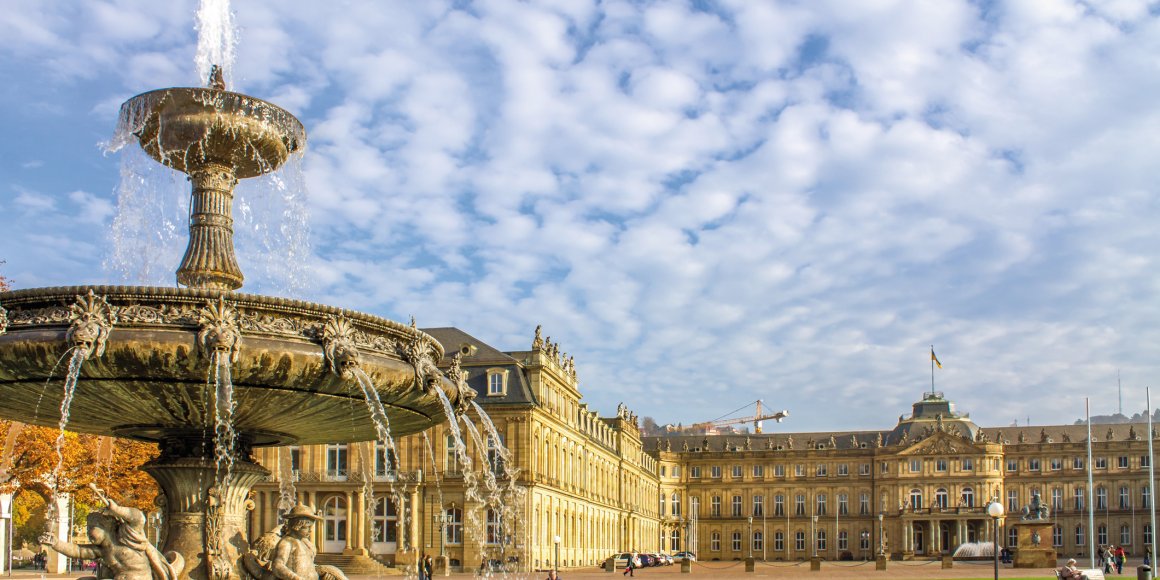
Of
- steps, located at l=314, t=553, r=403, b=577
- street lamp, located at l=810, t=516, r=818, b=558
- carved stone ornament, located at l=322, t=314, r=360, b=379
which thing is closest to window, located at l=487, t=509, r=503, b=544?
steps, located at l=314, t=553, r=403, b=577

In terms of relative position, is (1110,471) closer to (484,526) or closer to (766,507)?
(766,507)

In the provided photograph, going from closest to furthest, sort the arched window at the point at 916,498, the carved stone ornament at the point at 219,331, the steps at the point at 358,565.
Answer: the carved stone ornament at the point at 219,331 → the steps at the point at 358,565 → the arched window at the point at 916,498

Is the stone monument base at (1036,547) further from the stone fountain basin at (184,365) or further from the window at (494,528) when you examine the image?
the stone fountain basin at (184,365)

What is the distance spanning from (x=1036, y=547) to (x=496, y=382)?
27.9 m

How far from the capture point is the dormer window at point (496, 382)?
61.3m

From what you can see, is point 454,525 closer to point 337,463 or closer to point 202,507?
point 337,463

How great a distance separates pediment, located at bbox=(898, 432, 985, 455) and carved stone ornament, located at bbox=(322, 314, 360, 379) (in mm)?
115328

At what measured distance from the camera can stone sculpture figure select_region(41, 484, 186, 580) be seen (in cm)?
1071

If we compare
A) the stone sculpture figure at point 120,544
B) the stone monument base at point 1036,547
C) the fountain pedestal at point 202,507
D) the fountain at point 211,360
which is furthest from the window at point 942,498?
the stone sculpture figure at point 120,544

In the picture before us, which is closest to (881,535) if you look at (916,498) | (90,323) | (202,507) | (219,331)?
(916,498)

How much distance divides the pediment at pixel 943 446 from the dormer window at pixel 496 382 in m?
70.3

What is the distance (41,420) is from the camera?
1236 cm

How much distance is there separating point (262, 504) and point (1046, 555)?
3872cm

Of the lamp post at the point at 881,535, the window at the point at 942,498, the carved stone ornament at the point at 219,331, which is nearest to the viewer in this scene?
the carved stone ornament at the point at 219,331
